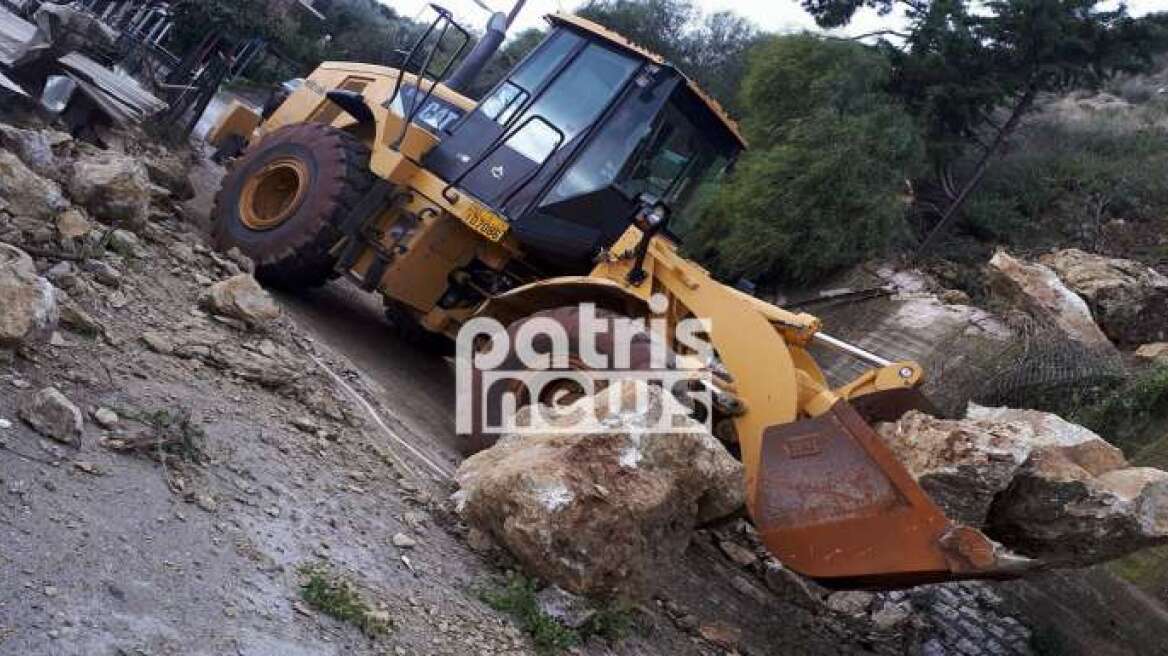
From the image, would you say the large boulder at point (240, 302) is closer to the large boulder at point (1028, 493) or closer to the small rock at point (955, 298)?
the large boulder at point (1028, 493)

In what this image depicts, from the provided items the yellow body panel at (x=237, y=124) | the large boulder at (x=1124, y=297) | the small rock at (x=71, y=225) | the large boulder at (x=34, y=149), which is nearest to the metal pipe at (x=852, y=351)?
the small rock at (x=71, y=225)

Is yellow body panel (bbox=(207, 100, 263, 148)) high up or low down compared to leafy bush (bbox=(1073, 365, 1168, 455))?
down

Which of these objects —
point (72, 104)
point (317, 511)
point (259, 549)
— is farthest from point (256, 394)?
point (72, 104)

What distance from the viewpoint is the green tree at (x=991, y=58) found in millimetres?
15867

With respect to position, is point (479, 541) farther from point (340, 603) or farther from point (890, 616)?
point (890, 616)

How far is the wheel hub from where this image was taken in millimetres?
7406

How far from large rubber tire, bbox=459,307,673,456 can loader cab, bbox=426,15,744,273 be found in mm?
870

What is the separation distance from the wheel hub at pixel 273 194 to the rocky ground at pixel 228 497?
537 mm

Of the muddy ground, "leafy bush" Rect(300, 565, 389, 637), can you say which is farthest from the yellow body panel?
"leafy bush" Rect(300, 565, 389, 637)

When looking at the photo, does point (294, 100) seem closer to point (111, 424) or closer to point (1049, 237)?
point (111, 424)

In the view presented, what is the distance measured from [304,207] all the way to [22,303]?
3414 mm

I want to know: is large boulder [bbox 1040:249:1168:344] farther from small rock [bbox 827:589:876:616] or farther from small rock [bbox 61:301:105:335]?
small rock [bbox 61:301:105:335]

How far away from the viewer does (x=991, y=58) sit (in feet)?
54.5

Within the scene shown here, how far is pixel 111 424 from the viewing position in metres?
3.86
